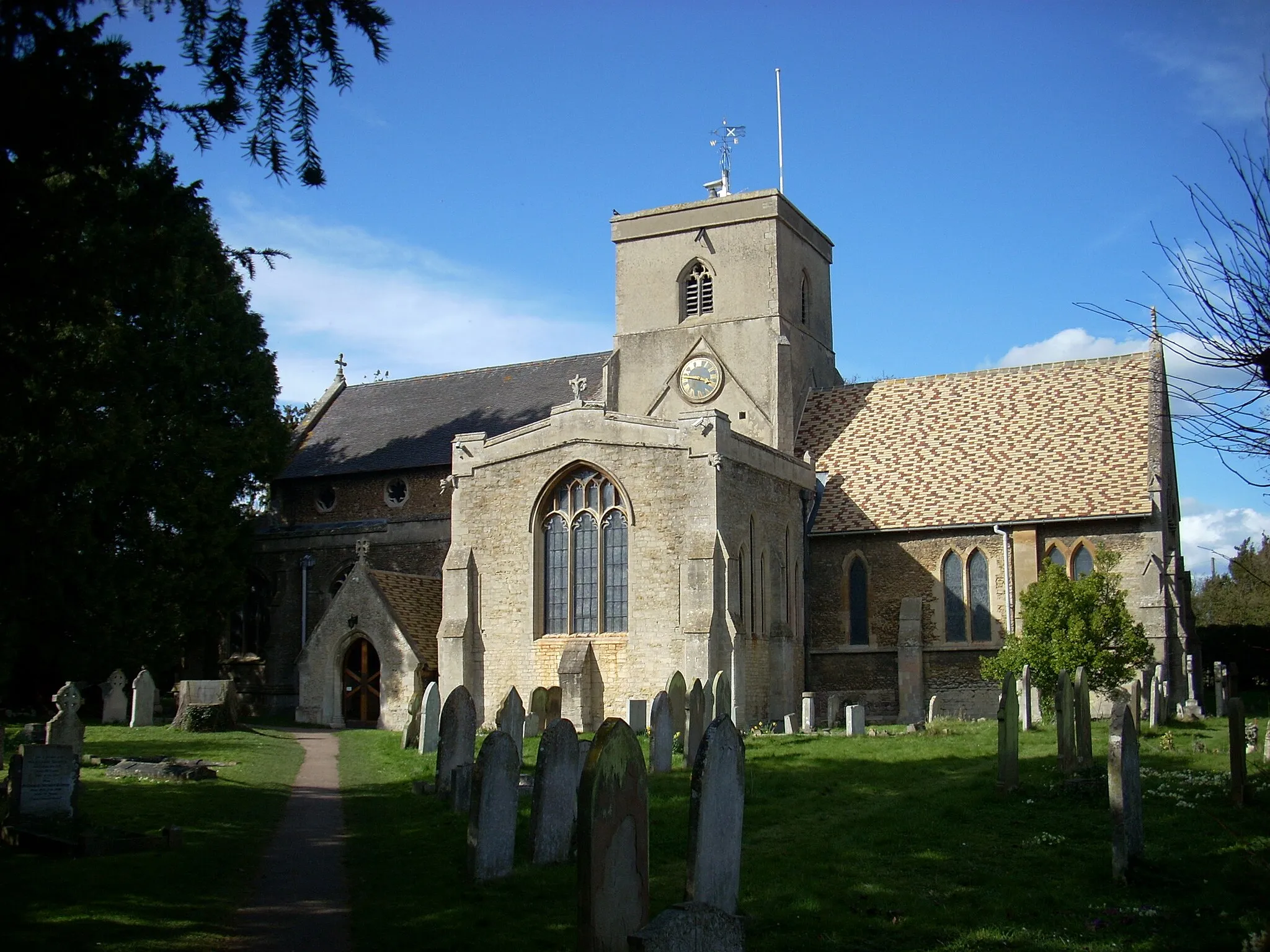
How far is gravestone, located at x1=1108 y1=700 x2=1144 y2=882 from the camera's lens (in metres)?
10.7

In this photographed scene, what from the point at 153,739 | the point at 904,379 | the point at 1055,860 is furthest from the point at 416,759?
the point at 904,379

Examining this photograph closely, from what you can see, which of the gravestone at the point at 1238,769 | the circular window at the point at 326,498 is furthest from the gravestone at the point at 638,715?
the circular window at the point at 326,498

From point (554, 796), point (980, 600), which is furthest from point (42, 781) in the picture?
point (980, 600)

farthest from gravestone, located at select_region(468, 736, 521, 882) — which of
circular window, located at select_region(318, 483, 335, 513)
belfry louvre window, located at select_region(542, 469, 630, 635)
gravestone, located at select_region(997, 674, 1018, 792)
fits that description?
circular window, located at select_region(318, 483, 335, 513)

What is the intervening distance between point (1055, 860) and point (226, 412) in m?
29.2

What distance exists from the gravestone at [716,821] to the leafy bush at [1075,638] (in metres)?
15.9

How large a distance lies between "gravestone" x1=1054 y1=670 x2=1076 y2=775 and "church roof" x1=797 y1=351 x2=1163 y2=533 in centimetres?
1373

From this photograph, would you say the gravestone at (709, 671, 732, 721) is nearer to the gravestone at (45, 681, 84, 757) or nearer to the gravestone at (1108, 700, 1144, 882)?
the gravestone at (1108, 700, 1144, 882)

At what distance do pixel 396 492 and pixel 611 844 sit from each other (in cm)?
2950

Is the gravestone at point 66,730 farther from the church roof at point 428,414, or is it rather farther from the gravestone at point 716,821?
the church roof at point 428,414

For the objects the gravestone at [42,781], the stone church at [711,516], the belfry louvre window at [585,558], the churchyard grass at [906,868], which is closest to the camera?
the churchyard grass at [906,868]

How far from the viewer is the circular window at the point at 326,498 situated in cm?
3853

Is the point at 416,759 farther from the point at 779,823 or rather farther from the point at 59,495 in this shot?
the point at 59,495

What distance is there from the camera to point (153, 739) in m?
24.5
